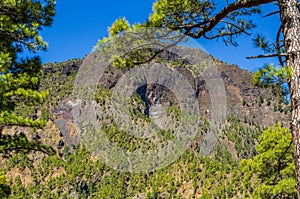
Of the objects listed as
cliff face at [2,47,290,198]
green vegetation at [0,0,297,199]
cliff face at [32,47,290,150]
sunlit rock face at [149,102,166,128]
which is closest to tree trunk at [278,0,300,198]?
green vegetation at [0,0,297,199]

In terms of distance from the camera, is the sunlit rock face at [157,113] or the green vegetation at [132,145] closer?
the green vegetation at [132,145]

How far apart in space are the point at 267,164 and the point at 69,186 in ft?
488

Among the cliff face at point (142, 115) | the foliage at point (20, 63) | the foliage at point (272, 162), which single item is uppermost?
the cliff face at point (142, 115)

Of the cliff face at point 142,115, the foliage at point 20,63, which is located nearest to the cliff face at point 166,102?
the cliff face at point 142,115

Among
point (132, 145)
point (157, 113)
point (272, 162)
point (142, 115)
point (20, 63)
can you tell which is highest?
point (157, 113)

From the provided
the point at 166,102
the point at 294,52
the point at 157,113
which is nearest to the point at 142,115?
the point at 157,113

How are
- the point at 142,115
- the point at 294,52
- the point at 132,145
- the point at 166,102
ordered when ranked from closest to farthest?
the point at 294,52 → the point at 132,145 → the point at 142,115 → the point at 166,102

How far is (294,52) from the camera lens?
185 inches

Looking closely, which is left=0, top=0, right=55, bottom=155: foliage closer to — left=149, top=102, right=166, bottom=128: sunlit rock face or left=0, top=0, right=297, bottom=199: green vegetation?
left=0, top=0, right=297, bottom=199: green vegetation

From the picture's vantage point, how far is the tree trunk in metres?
4.48

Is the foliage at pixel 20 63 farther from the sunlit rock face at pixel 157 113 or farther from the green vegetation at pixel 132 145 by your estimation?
the sunlit rock face at pixel 157 113

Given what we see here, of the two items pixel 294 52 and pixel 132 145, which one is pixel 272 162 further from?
pixel 132 145

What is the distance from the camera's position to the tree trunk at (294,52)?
4.48 metres

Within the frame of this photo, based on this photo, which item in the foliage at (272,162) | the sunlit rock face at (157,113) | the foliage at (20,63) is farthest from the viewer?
the sunlit rock face at (157,113)
